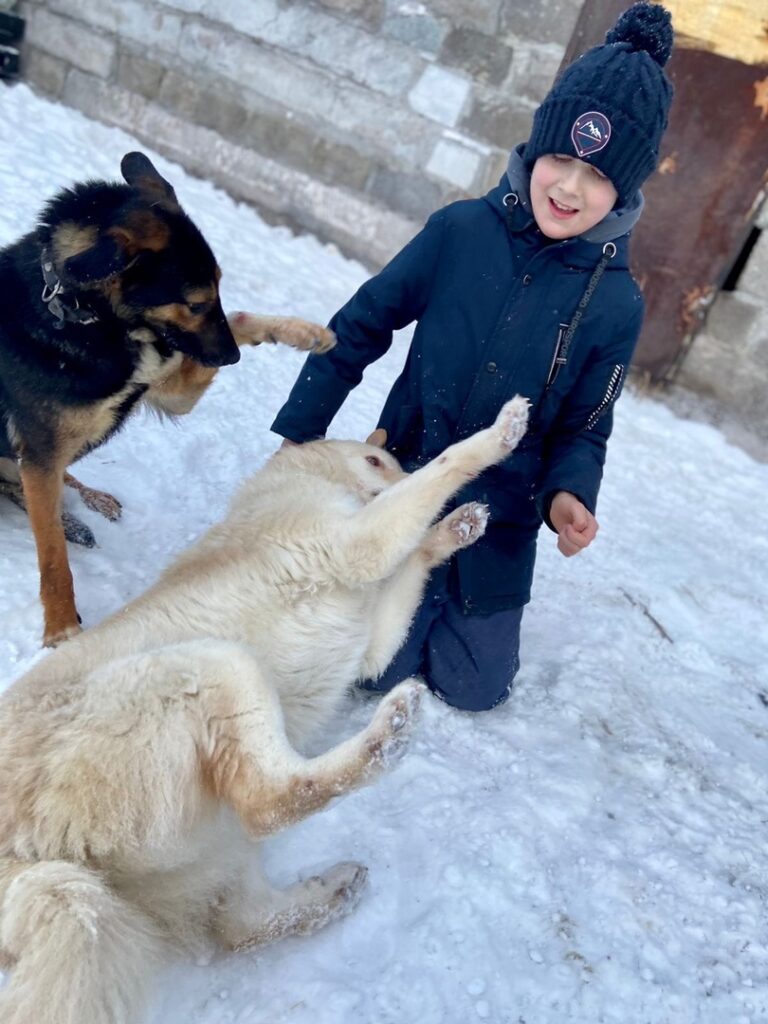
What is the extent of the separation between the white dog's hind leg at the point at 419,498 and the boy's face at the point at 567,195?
63 cm

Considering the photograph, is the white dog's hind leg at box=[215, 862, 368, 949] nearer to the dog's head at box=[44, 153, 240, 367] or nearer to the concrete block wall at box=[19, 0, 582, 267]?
the dog's head at box=[44, 153, 240, 367]

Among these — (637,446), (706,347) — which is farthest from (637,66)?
(706,347)

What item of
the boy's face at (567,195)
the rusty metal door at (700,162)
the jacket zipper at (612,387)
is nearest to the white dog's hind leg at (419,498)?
the jacket zipper at (612,387)

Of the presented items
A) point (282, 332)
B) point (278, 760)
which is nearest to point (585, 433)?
point (282, 332)

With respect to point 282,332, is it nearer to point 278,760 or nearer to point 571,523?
point 571,523

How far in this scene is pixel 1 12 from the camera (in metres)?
6.88

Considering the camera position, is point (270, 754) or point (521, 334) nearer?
point (270, 754)

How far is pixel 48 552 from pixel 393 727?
138 centimetres

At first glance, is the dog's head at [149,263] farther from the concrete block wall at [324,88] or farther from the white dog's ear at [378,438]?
the concrete block wall at [324,88]

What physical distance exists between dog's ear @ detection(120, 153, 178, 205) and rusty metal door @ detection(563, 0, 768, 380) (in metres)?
3.52

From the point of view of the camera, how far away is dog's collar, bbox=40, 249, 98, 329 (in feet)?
8.02

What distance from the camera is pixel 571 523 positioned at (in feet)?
7.89

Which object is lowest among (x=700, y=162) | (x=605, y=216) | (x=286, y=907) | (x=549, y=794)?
(x=286, y=907)

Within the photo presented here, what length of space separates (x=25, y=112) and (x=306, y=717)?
6.36m
